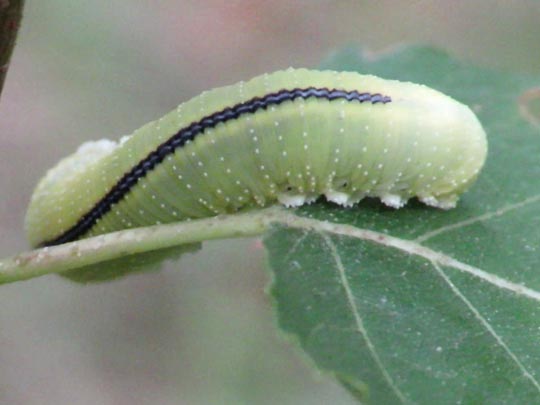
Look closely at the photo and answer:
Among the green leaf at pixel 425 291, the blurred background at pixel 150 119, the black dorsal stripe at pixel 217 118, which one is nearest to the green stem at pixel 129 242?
the green leaf at pixel 425 291

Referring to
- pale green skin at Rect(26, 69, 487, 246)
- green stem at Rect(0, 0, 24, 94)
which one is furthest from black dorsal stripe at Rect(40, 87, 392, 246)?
green stem at Rect(0, 0, 24, 94)

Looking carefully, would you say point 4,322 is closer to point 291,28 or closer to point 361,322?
point 291,28

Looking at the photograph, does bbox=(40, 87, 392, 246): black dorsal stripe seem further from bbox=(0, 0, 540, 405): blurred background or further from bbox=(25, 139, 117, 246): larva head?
bbox=(0, 0, 540, 405): blurred background

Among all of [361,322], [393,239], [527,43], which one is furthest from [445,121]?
[527,43]

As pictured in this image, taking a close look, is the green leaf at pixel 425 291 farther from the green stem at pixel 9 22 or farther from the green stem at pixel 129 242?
the green stem at pixel 9 22

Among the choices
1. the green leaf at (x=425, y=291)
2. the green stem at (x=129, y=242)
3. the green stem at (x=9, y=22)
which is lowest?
the green leaf at (x=425, y=291)

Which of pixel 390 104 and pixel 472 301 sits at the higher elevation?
pixel 390 104
